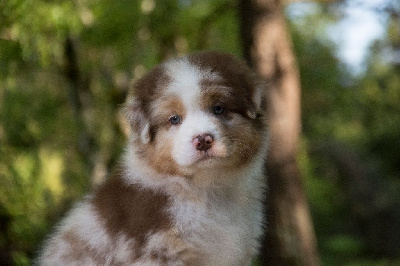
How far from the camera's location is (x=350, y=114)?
1933 cm

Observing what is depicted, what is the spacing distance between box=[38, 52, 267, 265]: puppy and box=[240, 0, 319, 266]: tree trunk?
2.86 metres

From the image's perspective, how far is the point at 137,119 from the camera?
4.26m

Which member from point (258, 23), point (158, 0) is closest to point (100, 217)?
point (258, 23)

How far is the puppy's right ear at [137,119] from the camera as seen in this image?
4.20 m

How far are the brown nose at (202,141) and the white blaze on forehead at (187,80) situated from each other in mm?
251

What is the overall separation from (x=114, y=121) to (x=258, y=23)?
335 cm

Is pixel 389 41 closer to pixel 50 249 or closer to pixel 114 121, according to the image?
pixel 114 121

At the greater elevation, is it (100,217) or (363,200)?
(100,217)

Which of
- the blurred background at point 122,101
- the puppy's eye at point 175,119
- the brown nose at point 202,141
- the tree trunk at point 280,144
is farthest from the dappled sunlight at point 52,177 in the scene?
the brown nose at point 202,141

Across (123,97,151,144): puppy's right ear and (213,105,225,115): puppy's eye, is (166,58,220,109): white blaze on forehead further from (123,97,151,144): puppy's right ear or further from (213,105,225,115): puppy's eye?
(123,97,151,144): puppy's right ear

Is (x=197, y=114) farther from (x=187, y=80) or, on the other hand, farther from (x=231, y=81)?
(x=231, y=81)

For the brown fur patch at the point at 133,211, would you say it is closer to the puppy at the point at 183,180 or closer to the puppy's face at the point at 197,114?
the puppy at the point at 183,180

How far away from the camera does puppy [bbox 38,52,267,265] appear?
3953 mm

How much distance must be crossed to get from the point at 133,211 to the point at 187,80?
0.92 meters
